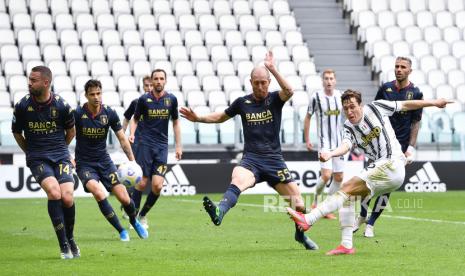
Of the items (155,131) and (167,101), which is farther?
(155,131)

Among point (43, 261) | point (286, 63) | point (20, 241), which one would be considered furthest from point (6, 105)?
point (43, 261)

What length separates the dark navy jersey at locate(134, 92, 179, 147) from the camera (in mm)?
15234

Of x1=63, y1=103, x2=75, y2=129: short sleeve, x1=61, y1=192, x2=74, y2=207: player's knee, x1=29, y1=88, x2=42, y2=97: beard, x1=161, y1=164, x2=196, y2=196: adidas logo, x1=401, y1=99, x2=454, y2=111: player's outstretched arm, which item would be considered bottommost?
x1=161, y1=164, x2=196, y2=196: adidas logo

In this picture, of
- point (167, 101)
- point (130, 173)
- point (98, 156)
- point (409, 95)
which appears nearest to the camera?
point (98, 156)

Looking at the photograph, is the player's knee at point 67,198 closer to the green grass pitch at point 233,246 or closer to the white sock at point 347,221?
the green grass pitch at point 233,246

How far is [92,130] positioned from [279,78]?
304 centimetres

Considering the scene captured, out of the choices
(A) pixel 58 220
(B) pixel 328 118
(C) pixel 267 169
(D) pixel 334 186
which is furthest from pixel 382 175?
(D) pixel 334 186

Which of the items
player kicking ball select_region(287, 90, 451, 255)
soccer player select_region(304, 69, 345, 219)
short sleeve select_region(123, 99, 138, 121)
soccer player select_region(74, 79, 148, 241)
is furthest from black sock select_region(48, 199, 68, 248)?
soccer player select_region(304, 69, 345, 219)

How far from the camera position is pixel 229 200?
36.0 ft

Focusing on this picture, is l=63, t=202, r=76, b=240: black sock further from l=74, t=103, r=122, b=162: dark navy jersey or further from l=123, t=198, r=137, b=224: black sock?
l=123, t=198, r=137, b=224: black sock

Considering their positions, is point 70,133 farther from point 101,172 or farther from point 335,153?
point 335,153

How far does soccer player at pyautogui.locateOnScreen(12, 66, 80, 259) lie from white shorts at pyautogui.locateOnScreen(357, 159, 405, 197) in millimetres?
3143

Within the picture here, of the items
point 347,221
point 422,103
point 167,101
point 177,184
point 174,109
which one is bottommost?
point 177,184

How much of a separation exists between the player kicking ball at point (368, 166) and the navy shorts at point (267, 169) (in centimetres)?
72
